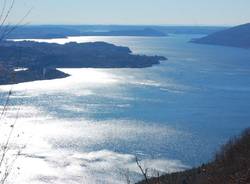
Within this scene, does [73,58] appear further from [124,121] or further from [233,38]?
[233,38]

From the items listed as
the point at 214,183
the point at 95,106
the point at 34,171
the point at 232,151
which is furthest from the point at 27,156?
the point at 214,183

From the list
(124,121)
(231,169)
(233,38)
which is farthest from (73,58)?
(231,169)

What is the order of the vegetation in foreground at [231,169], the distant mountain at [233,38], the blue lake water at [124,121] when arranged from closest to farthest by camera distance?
the vegetation in foreground at [231,169]
the blue lake water at [124,121]
the distant mountain at [233,38]

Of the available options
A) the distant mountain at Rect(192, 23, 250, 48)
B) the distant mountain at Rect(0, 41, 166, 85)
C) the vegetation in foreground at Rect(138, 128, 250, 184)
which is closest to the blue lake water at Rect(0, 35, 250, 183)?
the vegetation in foreground at Rect(138, 128, 250, 184)

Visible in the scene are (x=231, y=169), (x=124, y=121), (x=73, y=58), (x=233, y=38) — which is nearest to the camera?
(x=231, y=169)

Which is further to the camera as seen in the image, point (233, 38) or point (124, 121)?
point (233, 38)

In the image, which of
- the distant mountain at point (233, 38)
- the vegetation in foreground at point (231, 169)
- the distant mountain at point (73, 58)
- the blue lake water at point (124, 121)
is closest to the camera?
the vegetation in foreground at point (231, 169)

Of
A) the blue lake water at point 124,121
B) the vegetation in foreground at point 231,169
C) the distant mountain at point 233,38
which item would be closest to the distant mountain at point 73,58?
the blue lake water at point 124,121

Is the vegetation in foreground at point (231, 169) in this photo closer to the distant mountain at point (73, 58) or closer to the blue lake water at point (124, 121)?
the blue lake water at point (124, 121)
